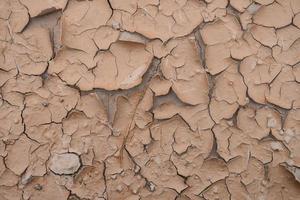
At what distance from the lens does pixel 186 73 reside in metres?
1.96

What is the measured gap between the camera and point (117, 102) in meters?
1.93

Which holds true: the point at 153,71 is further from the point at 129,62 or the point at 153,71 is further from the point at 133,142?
the point at 133,142

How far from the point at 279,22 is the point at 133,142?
0.78m

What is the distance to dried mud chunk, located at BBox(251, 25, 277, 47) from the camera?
Answer: 78.5 inches

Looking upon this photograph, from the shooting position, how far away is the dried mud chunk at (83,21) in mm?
1941

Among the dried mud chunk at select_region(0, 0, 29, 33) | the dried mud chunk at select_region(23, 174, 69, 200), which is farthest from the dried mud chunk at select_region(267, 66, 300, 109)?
the dried mud chunk at select_region(0, 0, 29, 33)

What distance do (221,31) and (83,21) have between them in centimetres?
56

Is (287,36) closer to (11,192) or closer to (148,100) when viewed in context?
(148,100)

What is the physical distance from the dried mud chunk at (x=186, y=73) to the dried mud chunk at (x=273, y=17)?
29 cm

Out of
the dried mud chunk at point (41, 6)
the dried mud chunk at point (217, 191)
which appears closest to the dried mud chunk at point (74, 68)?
the dried mud chunk at point (41, 6)

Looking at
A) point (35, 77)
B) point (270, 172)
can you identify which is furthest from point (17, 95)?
point (270, 172)

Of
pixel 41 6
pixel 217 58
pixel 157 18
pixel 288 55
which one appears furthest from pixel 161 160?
pixel 41 6

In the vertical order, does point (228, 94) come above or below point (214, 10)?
below

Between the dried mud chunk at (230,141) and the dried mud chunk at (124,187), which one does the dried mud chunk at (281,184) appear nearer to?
the dried mud chunk at (230,141)
